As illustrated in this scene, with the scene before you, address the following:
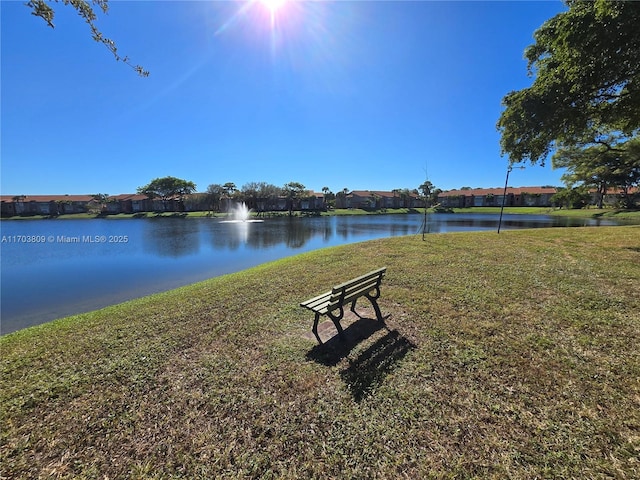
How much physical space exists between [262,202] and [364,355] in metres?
69.2

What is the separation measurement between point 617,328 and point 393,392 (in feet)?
12.3

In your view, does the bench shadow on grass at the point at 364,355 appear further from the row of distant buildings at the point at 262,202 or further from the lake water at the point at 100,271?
the row of distant buildings at the point at 262,202

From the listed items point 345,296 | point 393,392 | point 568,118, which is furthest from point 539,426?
point 568,118

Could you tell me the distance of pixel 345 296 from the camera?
395 cm

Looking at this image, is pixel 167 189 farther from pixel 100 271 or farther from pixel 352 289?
pixel 352 289

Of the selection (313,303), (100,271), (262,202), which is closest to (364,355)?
(313,303)

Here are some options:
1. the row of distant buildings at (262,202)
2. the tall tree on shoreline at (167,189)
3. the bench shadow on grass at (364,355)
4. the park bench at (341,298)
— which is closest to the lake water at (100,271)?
the park bench at (341,298)

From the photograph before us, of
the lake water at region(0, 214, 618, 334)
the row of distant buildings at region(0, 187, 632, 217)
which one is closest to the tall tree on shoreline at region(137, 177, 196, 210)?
→ the row of distant buildings at region(0, 187, 632, 217)

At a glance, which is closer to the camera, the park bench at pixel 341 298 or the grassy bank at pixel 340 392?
the grassy bank at pixel 340 392

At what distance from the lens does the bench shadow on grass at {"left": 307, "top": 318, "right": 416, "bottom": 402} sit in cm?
321

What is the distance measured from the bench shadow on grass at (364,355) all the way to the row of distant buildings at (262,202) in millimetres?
66105

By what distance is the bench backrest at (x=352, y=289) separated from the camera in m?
3.76

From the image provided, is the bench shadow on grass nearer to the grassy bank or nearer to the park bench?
the grassy bank

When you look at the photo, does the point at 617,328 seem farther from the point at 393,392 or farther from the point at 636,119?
the point at 636,119
